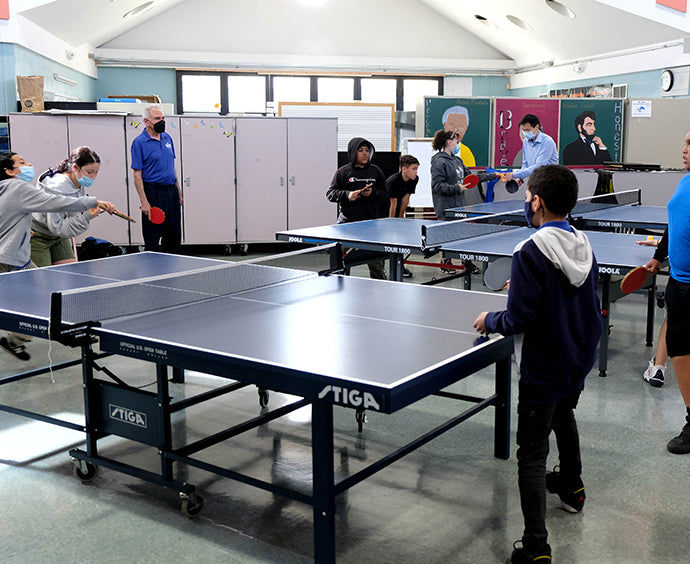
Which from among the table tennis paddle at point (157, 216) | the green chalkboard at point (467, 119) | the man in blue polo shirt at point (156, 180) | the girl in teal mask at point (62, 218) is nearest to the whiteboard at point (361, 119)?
the green chalkboard at point (467, 119)

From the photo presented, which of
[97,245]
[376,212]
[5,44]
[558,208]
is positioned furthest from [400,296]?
[5,44]

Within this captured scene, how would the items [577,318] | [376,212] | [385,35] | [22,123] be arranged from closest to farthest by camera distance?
1. [577,318]
2. [376,212]
3. [22,123]
4. [385,35]

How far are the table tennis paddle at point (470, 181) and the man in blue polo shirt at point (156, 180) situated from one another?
2.71 metres

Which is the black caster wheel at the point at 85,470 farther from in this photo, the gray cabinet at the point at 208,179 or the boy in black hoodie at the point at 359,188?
the gray cabinet at the point at 208,179

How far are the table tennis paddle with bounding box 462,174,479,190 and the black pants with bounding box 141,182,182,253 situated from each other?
107 inches

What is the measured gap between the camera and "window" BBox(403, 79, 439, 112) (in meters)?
16.5

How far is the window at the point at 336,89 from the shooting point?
1636 centimetres

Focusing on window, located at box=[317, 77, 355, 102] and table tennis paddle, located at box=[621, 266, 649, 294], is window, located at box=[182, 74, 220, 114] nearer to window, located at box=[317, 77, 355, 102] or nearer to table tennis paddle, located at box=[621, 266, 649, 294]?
window, located at box=[317, 77, 355, 102]

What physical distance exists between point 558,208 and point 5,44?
8.68 metres

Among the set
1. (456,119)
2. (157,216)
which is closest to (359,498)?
(157,216)

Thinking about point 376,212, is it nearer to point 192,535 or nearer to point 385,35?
point 192,535

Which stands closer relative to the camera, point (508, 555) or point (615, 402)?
point (508, 555)

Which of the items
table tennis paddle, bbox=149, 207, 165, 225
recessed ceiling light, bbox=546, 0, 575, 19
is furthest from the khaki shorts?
recessed ceiling light, bbox=546, 0, 575, 19

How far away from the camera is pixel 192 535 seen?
2.70 meters
